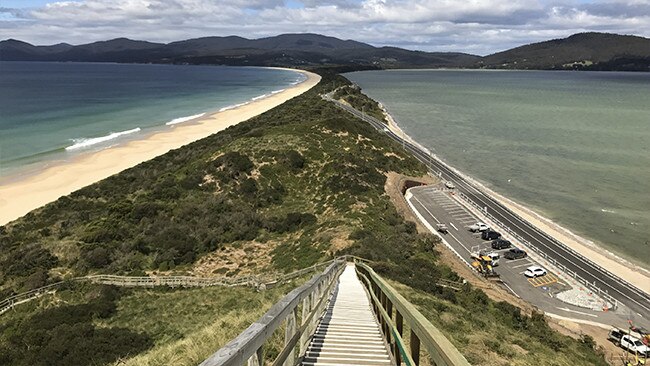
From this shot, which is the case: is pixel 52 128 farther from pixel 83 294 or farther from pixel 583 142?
pixel 583 142

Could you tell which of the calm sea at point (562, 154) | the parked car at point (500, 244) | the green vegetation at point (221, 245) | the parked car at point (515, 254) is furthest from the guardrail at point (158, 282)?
the calm sea at point (562, 154)

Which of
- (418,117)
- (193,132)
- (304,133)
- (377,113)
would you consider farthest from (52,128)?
(418,117)

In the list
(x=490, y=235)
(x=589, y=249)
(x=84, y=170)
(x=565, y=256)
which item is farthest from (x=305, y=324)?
(x=84, y=170)

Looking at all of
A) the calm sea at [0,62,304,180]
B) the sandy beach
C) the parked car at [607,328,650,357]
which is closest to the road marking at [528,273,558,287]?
the parked car at [607,328,650,357]

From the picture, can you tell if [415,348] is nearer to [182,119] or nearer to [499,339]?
[499,339]

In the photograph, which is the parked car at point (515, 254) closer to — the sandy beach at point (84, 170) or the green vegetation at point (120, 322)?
the green vegetation at point (120, 322)

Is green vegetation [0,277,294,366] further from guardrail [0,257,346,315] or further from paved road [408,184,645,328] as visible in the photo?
paved road [408,184,645,328]
